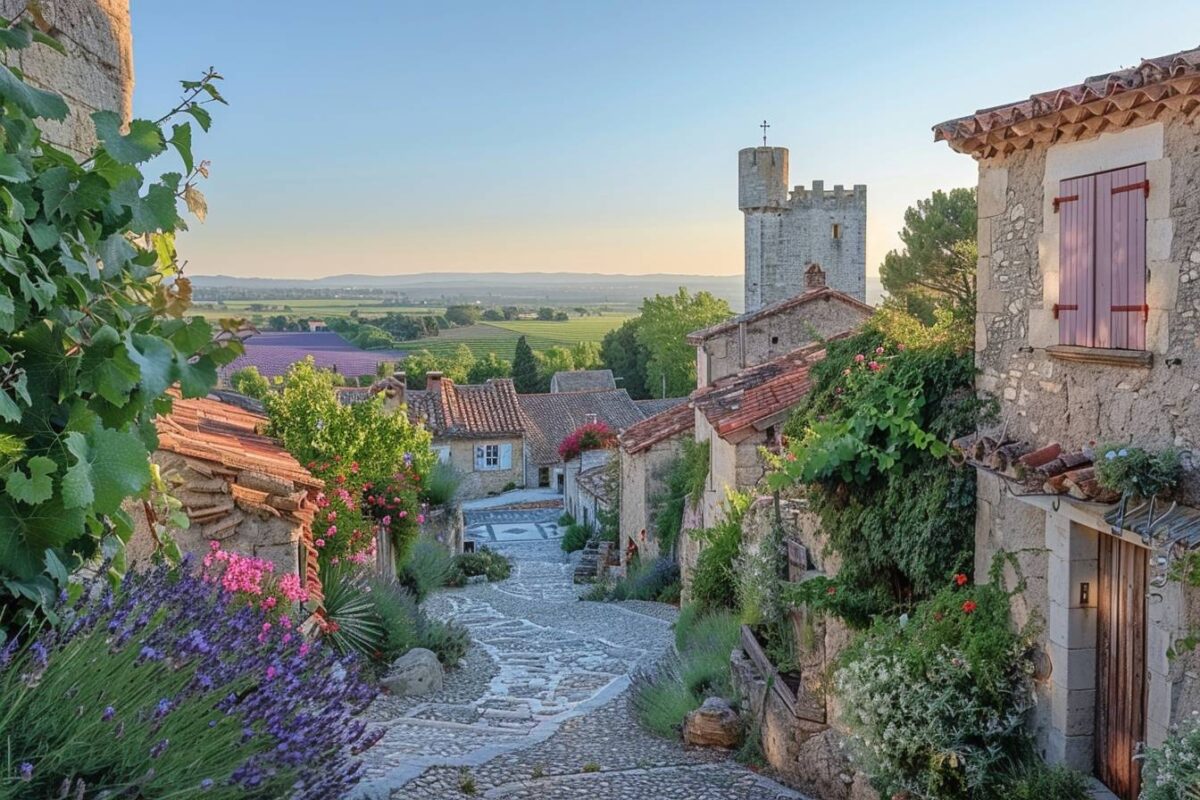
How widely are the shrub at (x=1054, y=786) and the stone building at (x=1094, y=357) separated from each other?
243mm

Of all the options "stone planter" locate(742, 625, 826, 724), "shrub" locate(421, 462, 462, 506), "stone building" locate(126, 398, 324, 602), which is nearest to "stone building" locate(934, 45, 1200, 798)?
"stone planter" locate(742, 625, 826, 724)

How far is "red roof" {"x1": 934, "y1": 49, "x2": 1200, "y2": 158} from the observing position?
16.8 feet

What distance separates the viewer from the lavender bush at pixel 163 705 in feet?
7.78

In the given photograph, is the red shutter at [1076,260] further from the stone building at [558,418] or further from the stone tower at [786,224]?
the stone tower at [786,224]

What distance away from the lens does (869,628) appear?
7570 millimetres

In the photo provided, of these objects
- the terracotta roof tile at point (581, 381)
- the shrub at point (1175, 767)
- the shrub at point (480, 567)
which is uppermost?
the shrub at point (1175, 767)

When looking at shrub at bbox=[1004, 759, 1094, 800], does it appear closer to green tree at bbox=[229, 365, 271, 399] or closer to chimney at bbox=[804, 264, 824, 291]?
chimney at bbox=[804, 264, 824, 291]

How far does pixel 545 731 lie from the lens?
9.12 m

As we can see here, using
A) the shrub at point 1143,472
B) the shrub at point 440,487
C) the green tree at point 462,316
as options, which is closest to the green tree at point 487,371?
the shrub at point 440,487

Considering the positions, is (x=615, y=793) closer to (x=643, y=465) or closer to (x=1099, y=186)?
(x=1099, y=186)

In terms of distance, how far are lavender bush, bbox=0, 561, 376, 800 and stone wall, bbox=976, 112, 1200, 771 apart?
13.9 feet

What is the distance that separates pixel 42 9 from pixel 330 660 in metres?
2.69

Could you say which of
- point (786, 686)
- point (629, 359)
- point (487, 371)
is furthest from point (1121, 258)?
point (629, 359)

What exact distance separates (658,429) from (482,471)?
21660mm
